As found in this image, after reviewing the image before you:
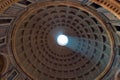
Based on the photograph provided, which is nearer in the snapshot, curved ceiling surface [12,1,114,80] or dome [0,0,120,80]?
dome [0,0,120,80]

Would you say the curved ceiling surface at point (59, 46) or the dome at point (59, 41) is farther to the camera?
the curved ceiling surface at point (59, 46)

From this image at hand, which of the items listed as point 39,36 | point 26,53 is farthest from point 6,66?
point 39,36

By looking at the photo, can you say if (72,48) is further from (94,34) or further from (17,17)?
(17,17)

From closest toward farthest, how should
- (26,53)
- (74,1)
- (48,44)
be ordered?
1. (74,1)
2. (26,53)
3. (48,44)

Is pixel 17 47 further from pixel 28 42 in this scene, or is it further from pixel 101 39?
pixel 101 39

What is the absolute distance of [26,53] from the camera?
85.7ft

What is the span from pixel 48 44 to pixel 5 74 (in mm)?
6426

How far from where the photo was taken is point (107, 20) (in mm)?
21609

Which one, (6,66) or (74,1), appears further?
(6,66)

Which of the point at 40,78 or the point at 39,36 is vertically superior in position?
the point at 39,36

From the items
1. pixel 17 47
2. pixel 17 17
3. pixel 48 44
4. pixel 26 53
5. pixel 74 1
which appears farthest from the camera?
pixel 48 44

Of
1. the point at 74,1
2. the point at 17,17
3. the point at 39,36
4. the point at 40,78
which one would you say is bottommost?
the point at 40,78

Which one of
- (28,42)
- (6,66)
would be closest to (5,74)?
(6,66)

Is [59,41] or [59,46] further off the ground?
[59,41]
